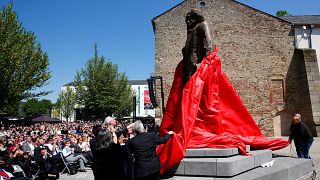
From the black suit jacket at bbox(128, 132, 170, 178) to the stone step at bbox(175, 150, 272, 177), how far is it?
3.04 ft

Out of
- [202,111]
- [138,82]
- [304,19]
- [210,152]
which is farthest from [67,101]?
[210,152]

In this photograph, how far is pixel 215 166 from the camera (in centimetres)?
499

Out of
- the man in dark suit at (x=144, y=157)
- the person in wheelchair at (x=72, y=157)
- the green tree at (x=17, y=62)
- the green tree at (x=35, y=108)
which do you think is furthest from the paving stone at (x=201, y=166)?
the green tree at (x=35, y=108)

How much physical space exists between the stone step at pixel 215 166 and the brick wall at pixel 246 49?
→ 65.2 ft

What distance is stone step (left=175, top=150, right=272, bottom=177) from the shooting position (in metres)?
4.92

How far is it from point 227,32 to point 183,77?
20.0 metres

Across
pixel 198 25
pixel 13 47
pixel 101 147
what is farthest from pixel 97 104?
pixel 101 147

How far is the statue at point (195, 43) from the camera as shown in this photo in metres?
6.47

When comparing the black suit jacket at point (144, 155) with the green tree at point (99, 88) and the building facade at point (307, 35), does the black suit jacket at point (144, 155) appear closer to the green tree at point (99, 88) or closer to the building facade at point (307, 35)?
the building facade at point (307, 35)

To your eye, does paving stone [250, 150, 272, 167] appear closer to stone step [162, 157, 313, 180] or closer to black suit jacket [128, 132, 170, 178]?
stone step [162, 157, 313, 180]

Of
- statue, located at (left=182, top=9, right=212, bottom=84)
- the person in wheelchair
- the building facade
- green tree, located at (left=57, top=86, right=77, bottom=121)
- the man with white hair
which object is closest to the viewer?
statue, located at (left=182, top=9, right=212, bottom=84)

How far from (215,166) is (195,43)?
2.81m

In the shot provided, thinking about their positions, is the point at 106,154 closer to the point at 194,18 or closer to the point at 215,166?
the point at 215,166

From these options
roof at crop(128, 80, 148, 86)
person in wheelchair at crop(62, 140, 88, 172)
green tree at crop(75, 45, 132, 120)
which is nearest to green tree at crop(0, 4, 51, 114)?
green tree at crop(75, 45, 132, 120)
